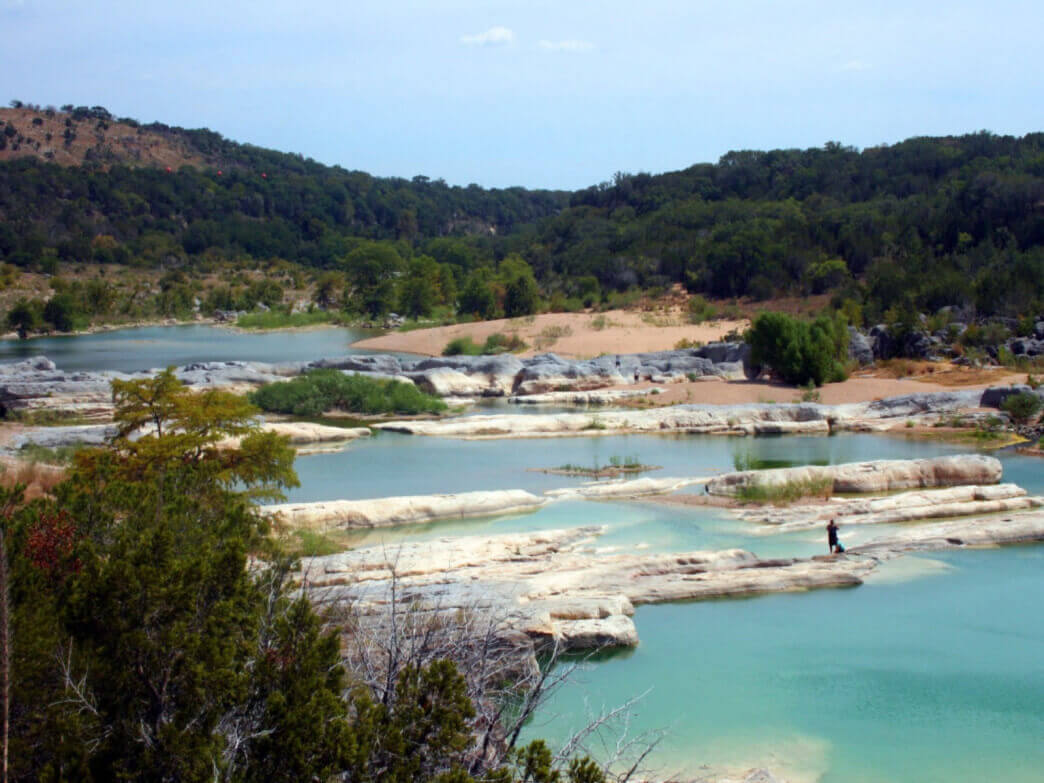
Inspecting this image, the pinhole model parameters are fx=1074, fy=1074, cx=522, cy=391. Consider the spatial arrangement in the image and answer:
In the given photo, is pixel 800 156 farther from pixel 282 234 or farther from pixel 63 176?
pixel 63 176

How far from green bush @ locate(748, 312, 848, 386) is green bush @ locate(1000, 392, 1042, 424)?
6.67 m

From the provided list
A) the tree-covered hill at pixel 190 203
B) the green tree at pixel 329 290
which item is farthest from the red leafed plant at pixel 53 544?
the tree-covered hill at pixel 190 203

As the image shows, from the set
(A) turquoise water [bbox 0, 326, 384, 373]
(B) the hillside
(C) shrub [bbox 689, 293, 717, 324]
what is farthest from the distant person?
(B) the hillside

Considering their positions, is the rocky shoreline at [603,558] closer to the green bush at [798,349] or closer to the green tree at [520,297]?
the green bush at [798,349]

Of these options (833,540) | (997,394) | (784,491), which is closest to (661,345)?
(997,394)

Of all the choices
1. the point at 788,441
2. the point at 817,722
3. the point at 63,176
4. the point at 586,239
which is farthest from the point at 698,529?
the point at 63,176

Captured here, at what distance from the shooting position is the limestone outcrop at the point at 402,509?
16938mm

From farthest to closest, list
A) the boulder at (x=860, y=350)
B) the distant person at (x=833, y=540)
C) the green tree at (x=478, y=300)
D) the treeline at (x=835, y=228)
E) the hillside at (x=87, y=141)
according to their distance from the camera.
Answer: the hillside at (x=87, y=141), the green tree at (x=478, y=300), the treeline at (x=835, y=228), the boulder at (x=860, y=350), the distant person at (x=833, y=540)

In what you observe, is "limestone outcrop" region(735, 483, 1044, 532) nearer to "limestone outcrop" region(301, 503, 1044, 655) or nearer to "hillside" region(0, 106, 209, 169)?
"limestone outcrop" region(301, 503, 1044, 655)

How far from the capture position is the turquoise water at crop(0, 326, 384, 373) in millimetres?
44438

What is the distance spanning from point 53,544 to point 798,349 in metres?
28.9

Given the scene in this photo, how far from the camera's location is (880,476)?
2011 cm

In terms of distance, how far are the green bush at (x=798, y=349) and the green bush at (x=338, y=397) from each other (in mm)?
10840

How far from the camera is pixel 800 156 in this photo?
88.6m
